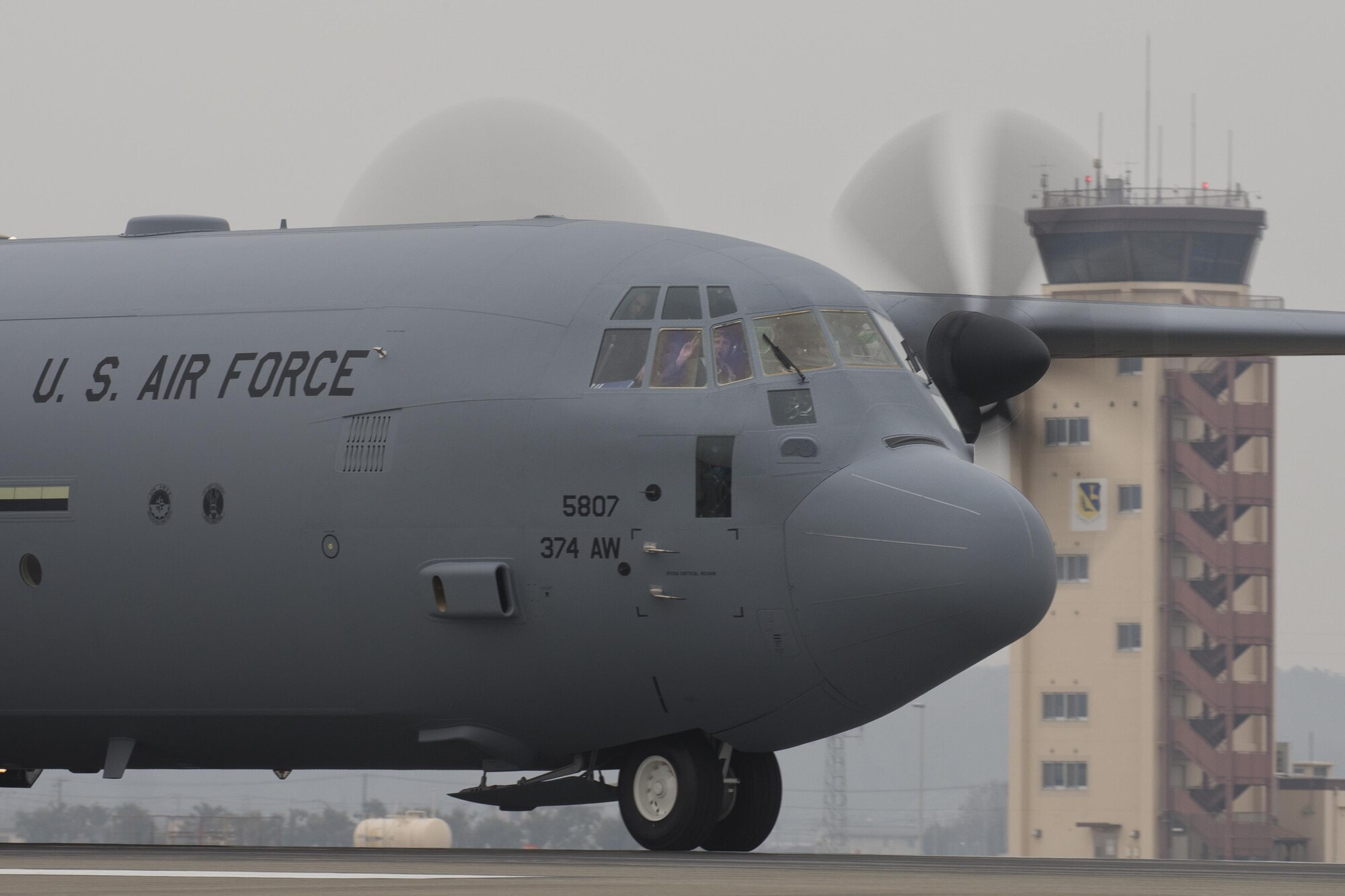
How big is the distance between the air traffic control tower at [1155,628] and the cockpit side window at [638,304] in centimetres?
10192

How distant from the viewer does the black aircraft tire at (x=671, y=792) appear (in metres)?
18.1

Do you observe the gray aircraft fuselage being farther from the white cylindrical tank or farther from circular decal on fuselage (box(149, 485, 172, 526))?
the white cylindrical tank

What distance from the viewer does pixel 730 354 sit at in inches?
722

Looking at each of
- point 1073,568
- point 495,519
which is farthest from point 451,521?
point 1073,568

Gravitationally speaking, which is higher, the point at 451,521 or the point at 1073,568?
the point at 1073,568

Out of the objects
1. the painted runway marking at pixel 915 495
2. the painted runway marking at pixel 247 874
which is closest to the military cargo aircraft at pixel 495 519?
the painted runway marking at pixel 915 495

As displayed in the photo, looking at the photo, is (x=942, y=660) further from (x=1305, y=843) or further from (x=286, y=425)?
(x=1305, y=843)

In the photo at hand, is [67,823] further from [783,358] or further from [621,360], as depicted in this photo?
[783,358]

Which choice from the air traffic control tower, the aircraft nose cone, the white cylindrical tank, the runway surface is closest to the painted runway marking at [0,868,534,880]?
the runway surface

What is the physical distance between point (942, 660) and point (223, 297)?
690 cm

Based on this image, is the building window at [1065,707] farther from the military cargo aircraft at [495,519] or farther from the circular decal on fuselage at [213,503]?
the circular decal on fuselage at [213,503]

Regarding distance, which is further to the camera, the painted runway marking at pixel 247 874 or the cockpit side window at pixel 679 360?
the cockpit side window at pixel 679 360

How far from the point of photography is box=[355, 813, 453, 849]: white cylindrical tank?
102 m

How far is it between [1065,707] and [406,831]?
127 feet
